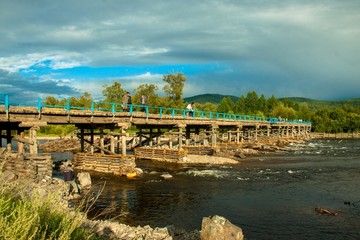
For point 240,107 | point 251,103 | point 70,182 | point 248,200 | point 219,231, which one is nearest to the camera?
point 219,231

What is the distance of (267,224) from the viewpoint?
48.3 ft

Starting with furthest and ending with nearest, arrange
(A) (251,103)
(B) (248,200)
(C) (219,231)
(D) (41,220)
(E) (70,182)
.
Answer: (A) (251,103) → (E) (70,182) → (B) (248,200) → (C) (219,231) → (D) (41,220)

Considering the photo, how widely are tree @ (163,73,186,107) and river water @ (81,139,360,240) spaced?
58.8 m

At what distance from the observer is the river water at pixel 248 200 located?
14.5m

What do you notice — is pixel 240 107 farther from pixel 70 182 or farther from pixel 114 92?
pixel 70 182

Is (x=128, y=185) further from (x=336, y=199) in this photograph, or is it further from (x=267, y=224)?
(x=336, y=199)

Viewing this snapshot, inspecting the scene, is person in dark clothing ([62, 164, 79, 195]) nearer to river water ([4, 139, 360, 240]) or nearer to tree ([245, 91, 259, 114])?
river water ([4, 139, 360, 240])

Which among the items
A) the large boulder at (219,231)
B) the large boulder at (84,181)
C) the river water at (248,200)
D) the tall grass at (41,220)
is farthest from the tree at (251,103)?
the tall grass at (41,220)

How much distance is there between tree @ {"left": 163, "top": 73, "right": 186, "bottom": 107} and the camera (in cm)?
8881

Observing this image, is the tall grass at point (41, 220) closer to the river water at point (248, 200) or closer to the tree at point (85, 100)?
the river water at point (248, 200)

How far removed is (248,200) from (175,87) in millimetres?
71030

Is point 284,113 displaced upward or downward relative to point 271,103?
downward

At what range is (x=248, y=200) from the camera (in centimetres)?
1912

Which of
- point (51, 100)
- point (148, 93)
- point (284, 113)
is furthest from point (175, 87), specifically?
point (284, 113)
